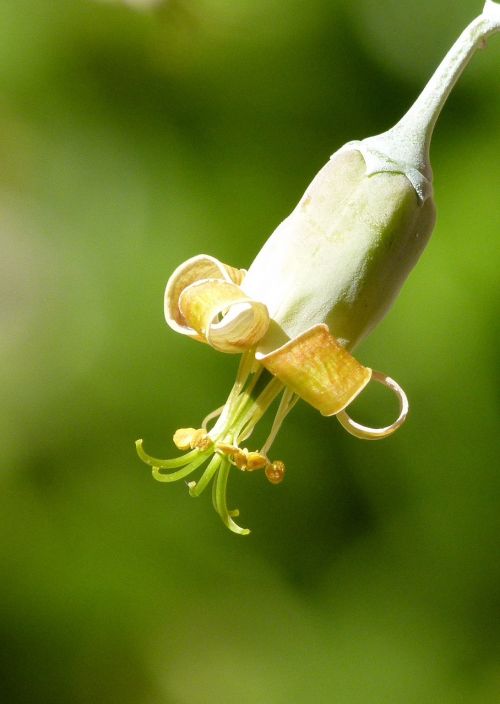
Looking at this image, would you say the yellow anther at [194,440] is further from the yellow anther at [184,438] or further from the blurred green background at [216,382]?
the blurred green background at [216,382]

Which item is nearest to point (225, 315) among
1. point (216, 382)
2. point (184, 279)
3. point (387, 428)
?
point (184, 279)

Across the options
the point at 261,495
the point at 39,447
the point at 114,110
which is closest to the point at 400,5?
the point at 114,110

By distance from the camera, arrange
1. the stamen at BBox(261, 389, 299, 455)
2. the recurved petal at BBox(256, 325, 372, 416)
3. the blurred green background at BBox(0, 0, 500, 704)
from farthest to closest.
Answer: the blurred green background at BBox(0, 0, 500, 704) < the stamen at BBox(261, 389, 299, 455) < the recurved petal at BBox(256, 325, 372, 416)

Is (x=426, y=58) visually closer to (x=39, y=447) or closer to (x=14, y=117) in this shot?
(x=14, y=117)

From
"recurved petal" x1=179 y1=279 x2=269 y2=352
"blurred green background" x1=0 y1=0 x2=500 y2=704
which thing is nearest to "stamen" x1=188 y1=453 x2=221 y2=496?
"recurved petal" x1=179 y1=279 x2=269 y2=352

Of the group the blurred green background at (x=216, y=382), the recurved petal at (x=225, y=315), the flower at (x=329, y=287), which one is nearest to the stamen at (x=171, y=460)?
the flower at (x=329, y=287)

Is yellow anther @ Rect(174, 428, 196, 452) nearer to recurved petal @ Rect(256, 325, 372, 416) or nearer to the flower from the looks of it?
the flower

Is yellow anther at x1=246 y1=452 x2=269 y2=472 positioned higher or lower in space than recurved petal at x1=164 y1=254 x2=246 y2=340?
lower
